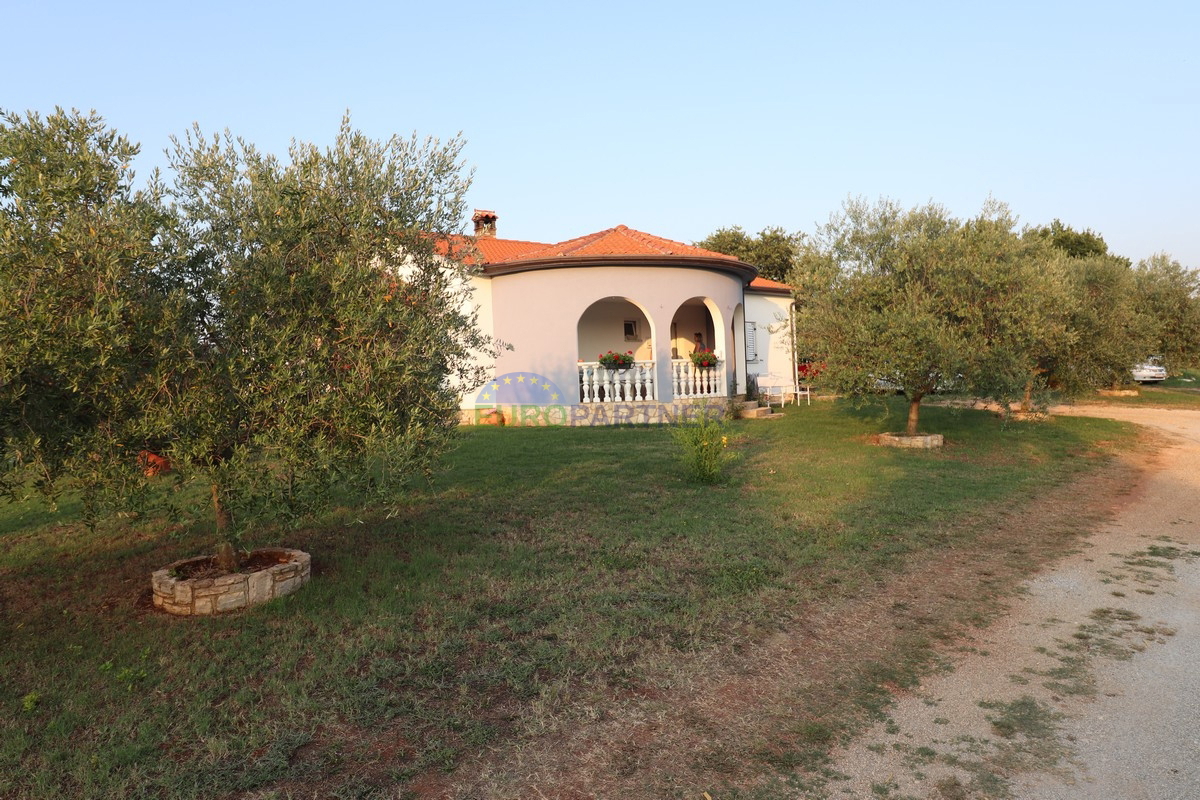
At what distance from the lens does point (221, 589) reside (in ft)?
17.4

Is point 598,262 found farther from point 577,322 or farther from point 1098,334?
point 1098,334

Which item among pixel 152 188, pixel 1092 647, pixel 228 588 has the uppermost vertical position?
pixel 152 188

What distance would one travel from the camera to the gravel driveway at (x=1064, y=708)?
129 inches

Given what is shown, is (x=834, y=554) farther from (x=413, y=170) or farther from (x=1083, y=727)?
(x=413, y=170)

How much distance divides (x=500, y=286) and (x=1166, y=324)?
22.8 m

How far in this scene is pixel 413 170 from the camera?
5539 mm

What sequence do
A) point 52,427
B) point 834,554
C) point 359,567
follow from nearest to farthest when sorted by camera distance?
point 52,427 → point 359,567 → point 834,554

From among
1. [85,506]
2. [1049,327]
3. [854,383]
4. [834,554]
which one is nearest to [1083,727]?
[834,554]

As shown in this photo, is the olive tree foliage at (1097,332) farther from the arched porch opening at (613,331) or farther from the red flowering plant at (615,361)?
the arched porch opening at (613,331)

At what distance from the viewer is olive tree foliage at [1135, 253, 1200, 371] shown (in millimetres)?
24891

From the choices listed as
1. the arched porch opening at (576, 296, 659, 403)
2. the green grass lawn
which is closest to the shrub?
the green grass lawn

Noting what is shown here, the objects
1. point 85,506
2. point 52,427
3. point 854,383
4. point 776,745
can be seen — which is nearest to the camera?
point 776,745

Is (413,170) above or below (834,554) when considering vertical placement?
above

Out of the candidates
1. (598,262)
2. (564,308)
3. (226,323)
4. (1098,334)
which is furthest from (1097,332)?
(226,323)
